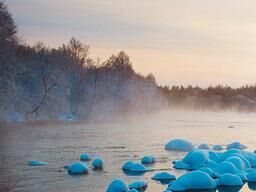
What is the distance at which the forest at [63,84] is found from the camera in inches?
2176

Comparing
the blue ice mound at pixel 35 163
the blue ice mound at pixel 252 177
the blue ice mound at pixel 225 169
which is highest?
the blue ice mound at pixel 225 169

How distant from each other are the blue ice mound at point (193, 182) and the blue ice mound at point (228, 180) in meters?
0.60

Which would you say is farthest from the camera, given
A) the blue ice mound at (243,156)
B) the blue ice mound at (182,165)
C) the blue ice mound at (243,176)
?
the blue ice mound at (182,165)

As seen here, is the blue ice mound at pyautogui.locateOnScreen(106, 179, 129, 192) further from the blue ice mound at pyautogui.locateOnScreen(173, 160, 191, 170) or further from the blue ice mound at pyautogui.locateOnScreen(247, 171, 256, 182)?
the blue ice mound at pyautogui.locateOnScreen(173, 160, 191, 170)

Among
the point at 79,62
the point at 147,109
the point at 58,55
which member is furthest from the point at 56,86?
the point at 147,109

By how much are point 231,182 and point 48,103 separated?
46.7 meters

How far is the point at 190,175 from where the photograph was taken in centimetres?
1891

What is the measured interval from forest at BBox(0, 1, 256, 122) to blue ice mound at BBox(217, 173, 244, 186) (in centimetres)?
3691

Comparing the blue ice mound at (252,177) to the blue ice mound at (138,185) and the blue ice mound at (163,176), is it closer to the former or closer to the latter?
the blue ice mound at (163,176)

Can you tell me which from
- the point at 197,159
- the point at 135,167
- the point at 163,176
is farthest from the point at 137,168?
the point at 197,159

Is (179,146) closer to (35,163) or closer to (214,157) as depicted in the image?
(214,157)

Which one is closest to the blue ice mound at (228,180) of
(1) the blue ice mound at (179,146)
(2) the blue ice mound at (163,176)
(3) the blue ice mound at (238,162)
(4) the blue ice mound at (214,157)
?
(2) the blue ice mound at (163,176)

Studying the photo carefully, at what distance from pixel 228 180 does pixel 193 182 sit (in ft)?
6.17

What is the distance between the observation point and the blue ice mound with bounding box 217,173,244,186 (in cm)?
1978
